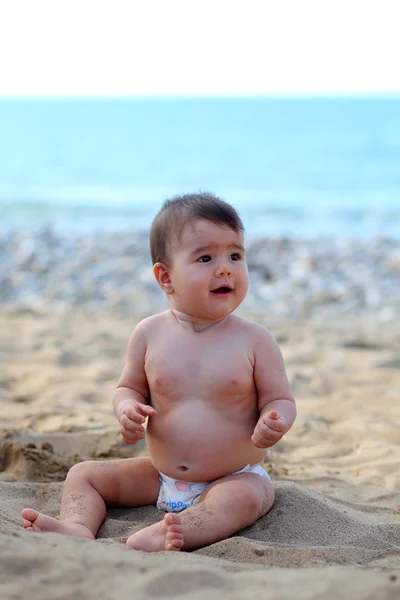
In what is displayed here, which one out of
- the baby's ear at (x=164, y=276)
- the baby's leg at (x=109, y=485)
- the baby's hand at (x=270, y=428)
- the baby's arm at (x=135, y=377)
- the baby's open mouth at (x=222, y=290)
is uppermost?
the baby's ear at (x=164, y=276)

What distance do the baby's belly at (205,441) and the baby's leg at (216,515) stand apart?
56 millimetres

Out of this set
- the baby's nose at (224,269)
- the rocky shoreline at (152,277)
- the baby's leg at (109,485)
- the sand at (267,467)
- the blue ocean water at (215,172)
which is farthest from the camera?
the blue ocean water at (215,172)

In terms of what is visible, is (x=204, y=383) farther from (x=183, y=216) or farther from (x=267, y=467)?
(x=267, y=467)

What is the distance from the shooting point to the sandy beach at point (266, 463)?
1688 millimetres

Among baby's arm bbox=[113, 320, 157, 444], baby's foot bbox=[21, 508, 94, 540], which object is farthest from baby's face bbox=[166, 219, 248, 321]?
baby's foot bbox=[21, 508, 94, 540]

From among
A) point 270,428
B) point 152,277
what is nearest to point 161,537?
point 270,428

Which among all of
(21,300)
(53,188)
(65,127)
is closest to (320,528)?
(21,300)

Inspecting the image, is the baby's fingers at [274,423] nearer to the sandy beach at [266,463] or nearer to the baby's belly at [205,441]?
the baby's belly at [205,441]

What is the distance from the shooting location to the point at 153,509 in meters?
2.84

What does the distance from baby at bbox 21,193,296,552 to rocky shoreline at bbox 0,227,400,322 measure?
4429 millimetres

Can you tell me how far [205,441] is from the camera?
262 centimetres

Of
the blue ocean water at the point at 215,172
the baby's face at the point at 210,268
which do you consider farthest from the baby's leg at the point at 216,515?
the blue ocean water at the point at 215,172

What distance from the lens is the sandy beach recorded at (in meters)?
1.69

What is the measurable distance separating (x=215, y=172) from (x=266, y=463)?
67.7 feet
